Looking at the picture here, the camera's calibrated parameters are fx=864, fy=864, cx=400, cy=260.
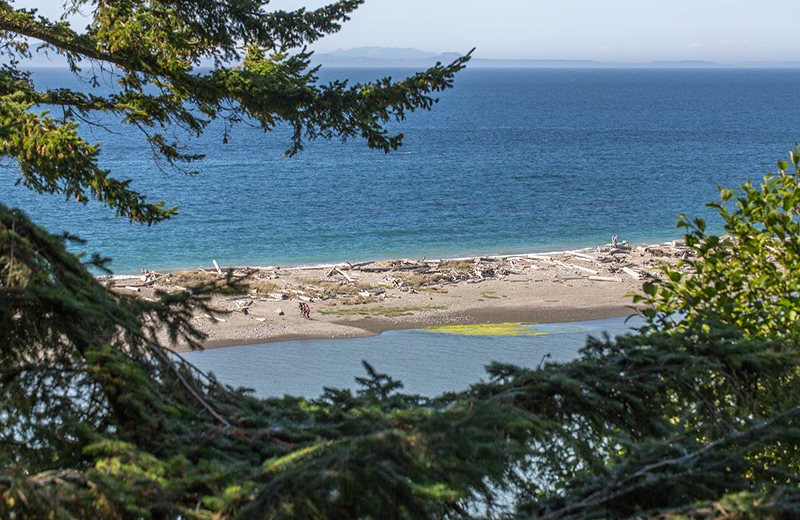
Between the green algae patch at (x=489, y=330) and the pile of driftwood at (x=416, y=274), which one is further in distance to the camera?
the pile of driftwood at (x=416, y=274)

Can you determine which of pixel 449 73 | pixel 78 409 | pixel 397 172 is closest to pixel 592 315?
pixel 449 73

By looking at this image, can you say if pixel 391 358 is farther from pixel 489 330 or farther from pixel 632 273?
pixel 632 273

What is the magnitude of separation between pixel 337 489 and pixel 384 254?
37593mm

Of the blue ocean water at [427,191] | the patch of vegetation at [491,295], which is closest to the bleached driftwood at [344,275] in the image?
the patch of vegetation at [491,295]

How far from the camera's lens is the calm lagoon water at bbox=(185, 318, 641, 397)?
2183 centimetres

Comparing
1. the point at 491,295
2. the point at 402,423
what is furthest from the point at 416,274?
the point at 402,423

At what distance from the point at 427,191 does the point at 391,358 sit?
35337 mm

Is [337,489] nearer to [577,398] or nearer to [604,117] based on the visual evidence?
[577,398]

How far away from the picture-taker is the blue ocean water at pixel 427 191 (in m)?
43.4

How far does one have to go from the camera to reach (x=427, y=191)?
5841cm

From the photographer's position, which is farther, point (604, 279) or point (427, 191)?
point (427, 191)

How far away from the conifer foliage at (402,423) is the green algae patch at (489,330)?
19.8m

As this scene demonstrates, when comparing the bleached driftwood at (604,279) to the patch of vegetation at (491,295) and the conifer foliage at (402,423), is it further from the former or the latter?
the conifer foliage at (402,423)

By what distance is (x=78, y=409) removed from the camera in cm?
427
